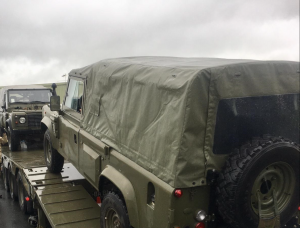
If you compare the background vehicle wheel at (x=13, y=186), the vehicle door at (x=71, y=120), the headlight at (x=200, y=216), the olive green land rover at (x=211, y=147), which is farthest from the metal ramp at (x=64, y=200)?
the headlight at (x=200, y=216)

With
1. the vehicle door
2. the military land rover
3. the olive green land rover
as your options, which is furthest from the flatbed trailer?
the military land rover

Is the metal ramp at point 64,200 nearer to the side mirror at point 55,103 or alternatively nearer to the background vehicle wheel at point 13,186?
the background vehicle wheel at point 13,186

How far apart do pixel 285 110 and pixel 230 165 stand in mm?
784

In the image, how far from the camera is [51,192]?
513cm

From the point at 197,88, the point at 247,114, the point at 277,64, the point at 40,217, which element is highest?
the point at 277,64

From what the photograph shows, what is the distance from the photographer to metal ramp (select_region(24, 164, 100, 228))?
13.9ft

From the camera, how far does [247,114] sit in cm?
307

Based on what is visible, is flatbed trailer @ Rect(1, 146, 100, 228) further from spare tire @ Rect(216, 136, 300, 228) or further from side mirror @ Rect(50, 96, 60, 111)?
spare tire @ Rect(216, 136, 300, 228)

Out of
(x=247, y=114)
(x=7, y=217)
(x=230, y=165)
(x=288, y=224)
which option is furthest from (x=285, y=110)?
(x=7, y=217)

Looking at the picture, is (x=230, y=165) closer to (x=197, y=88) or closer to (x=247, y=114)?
(x=247, y=114)

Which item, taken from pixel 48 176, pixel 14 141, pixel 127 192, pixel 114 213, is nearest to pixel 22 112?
pixel 14 141

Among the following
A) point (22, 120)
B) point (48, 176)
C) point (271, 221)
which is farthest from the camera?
point (22, 120)

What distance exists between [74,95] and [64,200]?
5.13ft

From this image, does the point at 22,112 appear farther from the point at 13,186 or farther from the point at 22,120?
the point at 13,186
